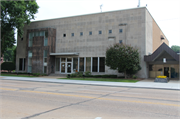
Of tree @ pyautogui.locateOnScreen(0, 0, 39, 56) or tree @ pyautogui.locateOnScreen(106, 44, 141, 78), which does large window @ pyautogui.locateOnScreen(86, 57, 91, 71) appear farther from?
tree @ pyautogui.locateOnScreen(0, 0, 39, 56)

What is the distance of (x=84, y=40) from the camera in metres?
29.0

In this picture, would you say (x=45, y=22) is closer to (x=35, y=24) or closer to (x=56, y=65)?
(x=35, y=24)

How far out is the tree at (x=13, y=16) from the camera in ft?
97.3

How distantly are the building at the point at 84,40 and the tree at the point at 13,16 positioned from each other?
2.32 meters

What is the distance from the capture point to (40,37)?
3122 centimetres

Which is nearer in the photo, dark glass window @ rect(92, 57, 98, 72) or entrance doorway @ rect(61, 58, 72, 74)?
dark glass window @ rect(92, 57, 98, 72)

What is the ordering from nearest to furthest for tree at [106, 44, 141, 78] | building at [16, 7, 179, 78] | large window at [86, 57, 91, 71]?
tree at [106, 44, 141, 78]
building at [16, 7, 179, 78]
large window at [86, 57, 91, 71]

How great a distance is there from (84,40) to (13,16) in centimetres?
1478

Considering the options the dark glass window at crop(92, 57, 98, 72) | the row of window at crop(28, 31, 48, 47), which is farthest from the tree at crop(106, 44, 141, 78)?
the row of window at crop(28, 31, 48, 47)

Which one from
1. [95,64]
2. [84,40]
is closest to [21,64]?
[84,40]

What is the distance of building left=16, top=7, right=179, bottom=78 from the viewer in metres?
25.6

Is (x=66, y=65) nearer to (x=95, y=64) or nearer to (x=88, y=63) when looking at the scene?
(x=88, y=63)

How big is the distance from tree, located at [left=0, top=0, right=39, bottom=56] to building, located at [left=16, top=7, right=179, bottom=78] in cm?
232

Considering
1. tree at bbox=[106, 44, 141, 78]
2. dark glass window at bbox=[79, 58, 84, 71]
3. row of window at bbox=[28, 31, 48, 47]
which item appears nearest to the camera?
tree at bbox=[106, 44, 141, 78]
